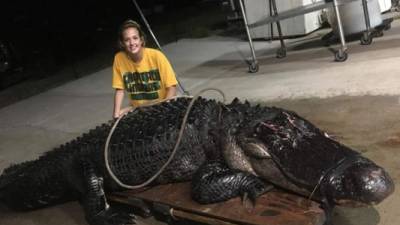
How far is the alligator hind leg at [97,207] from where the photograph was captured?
2.64m

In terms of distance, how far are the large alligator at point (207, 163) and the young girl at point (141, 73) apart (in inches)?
16.6

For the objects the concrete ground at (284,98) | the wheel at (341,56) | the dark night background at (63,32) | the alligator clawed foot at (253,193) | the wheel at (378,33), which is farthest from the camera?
the dark night background at (63,32)

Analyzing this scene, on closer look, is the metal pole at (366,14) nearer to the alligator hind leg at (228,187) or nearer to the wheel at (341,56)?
the wheel at (341,56)

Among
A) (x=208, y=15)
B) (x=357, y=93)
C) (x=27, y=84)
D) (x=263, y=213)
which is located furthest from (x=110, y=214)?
(x=208, y=15)

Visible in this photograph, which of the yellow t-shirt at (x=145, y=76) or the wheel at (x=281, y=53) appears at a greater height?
the yellow t-shirt at (x=145, y=76)

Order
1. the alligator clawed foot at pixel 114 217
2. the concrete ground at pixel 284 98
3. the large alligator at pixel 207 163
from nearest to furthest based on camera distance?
the large alligator at pixel 207 163 → the alligator clawed foot at pixel 114 217 → the concrete ground at pixel 284 98

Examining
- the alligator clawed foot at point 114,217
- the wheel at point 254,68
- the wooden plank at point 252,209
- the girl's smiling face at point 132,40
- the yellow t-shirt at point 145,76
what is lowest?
the alligator clawed foot at point 114,217

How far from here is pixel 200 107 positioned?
259 centimetres

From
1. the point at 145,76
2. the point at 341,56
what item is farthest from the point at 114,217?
the point at 341,56

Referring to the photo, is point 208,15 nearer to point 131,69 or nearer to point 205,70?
point 205,70

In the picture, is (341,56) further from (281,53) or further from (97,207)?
(97,207)

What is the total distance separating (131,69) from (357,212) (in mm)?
1730

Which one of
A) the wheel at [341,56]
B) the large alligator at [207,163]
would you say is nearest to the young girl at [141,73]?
the large alligator at [207,163]

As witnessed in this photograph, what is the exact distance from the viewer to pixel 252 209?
7.00ft
